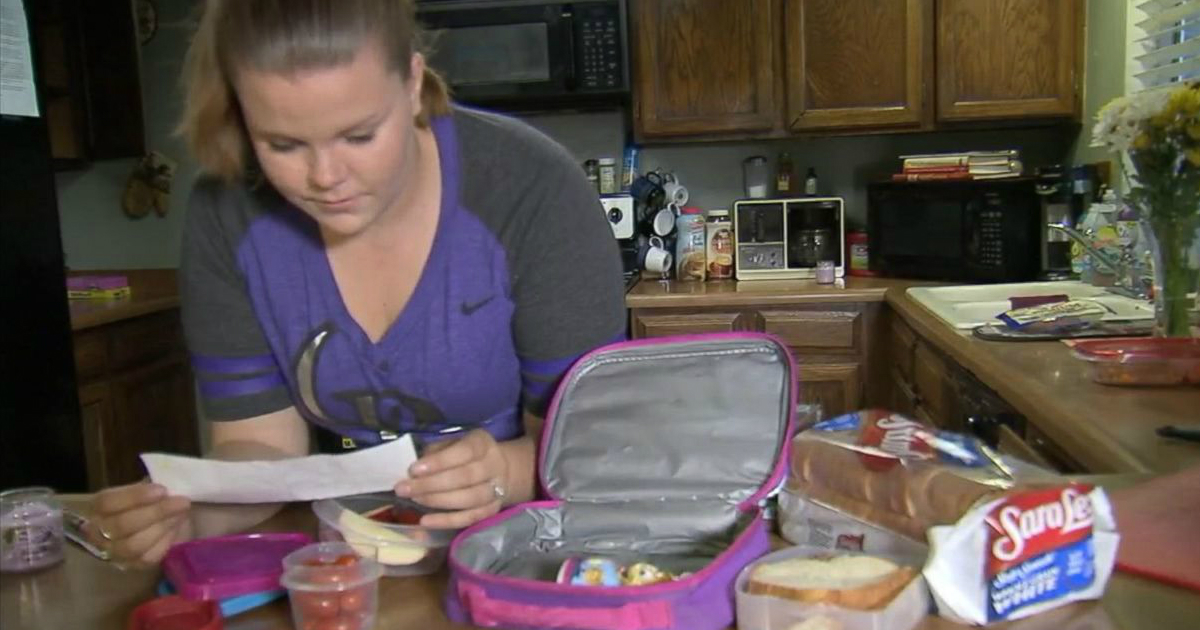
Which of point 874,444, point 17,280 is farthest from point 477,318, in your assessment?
point 17,280

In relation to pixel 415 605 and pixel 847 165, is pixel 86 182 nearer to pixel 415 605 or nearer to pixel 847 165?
pixel 847 165

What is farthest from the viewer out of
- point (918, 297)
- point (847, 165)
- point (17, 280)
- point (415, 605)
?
point (847, 165)

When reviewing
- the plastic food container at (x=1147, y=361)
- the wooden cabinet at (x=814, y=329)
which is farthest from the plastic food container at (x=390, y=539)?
the wooden cabinet at (x=814, y=329)

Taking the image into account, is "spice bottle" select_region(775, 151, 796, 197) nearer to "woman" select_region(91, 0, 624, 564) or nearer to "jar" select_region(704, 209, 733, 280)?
"jar" select_region(704, 209, 733, 280)

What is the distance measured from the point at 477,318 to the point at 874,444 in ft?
1.53

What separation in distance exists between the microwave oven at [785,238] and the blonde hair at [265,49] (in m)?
2.11

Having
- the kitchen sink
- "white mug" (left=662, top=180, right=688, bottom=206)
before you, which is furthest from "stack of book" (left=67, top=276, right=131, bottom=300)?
the kitchen sink

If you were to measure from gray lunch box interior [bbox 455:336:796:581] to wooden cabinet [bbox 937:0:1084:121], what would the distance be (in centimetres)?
233

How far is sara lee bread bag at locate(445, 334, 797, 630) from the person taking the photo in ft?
2.75

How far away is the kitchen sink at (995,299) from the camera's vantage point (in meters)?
2.08

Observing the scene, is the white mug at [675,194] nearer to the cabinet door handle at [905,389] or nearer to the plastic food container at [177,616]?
the cabinet door handle at [905,389]

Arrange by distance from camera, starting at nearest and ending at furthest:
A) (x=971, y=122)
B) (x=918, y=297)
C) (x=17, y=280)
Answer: (x=17, y=280)
(x=918, y=297)
(x=971, y=122)

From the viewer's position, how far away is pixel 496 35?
303 cm

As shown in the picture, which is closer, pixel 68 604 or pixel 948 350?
pixel 68 604
